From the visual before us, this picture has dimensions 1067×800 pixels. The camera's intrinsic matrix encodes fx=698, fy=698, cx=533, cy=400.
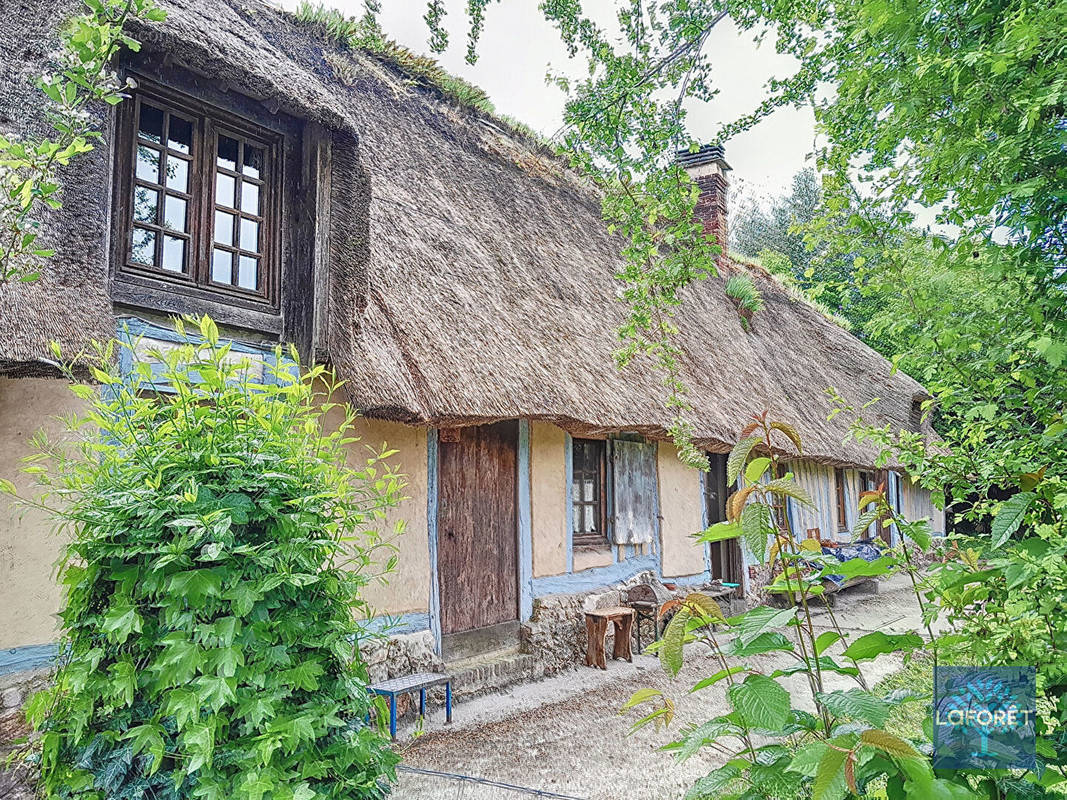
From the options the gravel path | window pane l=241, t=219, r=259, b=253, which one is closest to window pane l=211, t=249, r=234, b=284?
window pane l=241, t=219, r=259, b=253

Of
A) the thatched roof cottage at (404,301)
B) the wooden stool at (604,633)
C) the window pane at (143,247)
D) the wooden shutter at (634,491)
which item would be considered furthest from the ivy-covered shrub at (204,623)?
the wooden shutter at (634,491)

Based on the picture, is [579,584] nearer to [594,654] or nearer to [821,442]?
[594,654]

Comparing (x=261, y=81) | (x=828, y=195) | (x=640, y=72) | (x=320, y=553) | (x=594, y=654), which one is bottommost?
(x=594, y=654)

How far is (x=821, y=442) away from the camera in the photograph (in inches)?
404

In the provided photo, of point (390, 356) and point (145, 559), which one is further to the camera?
point (390, 356)

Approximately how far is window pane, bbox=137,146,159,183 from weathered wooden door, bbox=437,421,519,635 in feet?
8.89

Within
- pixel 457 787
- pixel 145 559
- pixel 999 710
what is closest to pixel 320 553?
pixel 145 559

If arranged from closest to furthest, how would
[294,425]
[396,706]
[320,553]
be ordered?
[320,553] → [294,425] → [396,706]

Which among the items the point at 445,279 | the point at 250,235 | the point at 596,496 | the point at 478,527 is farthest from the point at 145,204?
the point at 596,496

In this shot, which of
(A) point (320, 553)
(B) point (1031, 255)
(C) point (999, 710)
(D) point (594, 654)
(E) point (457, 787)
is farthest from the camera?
(D) point (594, 654)

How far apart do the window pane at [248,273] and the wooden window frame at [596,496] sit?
354 cm

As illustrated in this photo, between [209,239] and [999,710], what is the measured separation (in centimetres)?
428

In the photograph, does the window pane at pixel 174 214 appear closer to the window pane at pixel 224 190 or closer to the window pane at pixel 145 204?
the window pane at pixel 145 204
